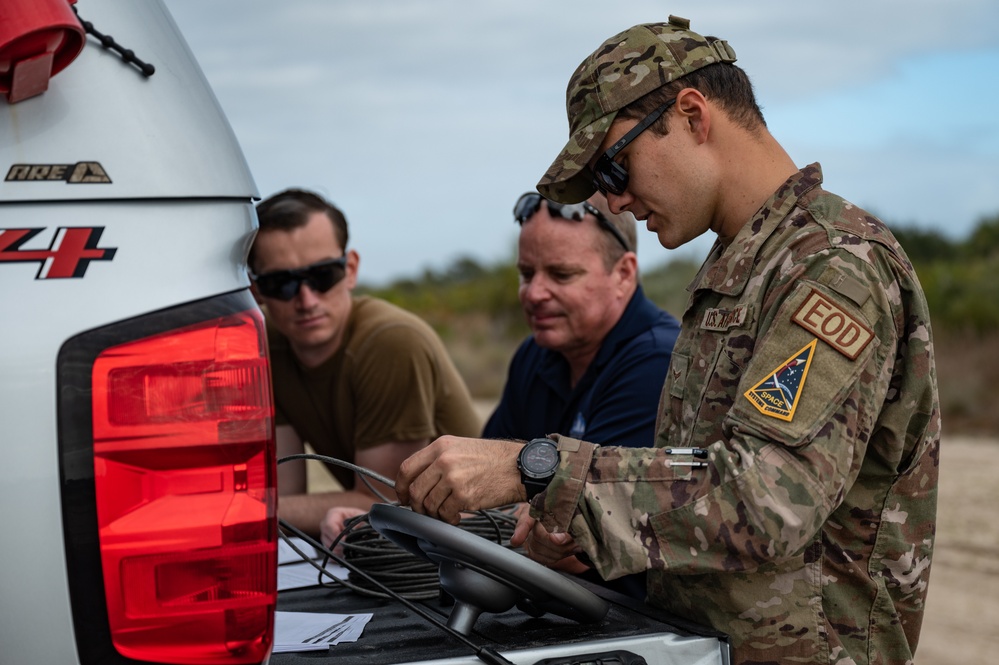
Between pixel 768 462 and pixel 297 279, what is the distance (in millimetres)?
2563

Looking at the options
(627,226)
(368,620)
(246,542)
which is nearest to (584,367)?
(627,226)

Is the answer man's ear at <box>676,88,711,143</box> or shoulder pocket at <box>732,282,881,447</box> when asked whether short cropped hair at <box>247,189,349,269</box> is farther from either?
shoulder pocket at <box>732,282,881,447</box>

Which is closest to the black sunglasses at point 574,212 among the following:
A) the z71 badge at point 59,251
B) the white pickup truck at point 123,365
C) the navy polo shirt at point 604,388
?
the navy polo shirt at point 604,388

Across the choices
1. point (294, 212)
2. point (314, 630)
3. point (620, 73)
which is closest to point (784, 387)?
point (620, 73)

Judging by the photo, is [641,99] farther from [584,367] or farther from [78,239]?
[584,367]

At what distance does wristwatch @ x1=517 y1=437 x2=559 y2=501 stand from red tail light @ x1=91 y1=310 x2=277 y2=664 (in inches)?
19.6

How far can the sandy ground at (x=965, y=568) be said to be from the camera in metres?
6.10

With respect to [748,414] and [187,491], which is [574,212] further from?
[187,491]

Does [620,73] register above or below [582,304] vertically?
above

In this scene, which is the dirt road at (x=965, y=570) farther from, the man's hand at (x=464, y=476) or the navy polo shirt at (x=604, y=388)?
the man's hand at (x=464, y=476)

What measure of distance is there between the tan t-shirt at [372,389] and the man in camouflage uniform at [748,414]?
5.86ft

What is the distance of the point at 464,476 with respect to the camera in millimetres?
1883

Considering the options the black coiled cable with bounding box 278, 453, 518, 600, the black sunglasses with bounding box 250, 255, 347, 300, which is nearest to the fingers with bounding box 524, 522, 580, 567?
the black coiled cable with bounding box 278, 453, 518, 600

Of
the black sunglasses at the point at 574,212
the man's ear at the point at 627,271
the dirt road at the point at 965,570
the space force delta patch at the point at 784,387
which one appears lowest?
the dirt road at the point at 965,570
